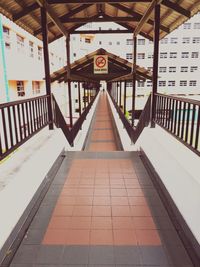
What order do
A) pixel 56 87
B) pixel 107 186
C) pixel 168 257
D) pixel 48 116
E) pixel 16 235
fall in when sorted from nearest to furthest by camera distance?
1. pixel 168 257
2. pixel 16 235
3. pixel 107 186
4. pixel 48 116
5. pixel 56 87

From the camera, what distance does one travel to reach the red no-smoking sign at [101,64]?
332 inches

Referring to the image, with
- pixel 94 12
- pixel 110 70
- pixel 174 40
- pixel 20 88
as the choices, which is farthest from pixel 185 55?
pixel 94 12

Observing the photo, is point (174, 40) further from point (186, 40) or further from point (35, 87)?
point (35, 87)

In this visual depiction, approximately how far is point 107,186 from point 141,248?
1369 mm

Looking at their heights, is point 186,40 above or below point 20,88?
above

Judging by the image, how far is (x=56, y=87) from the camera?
23.7 meters

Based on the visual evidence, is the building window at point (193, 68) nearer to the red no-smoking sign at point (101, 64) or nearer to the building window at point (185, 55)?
the building window at point (185, 55)

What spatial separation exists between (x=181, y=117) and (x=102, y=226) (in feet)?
6.28

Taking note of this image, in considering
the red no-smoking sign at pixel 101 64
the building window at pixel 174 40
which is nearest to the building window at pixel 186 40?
the building window at pixel 174 40

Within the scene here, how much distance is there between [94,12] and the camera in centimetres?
698

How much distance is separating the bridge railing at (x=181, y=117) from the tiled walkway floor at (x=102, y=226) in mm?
935

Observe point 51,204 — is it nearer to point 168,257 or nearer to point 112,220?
point 112,220

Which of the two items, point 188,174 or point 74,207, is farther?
point 74,207

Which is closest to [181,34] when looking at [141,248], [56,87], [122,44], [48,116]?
[122,44]
